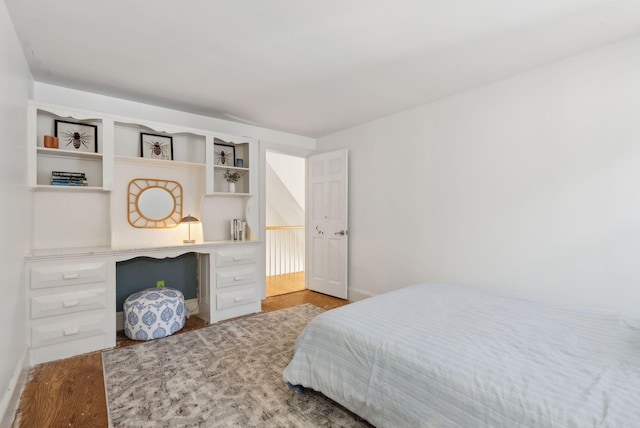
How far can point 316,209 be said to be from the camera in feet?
15.2

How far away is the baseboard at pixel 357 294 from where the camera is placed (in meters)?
4.03

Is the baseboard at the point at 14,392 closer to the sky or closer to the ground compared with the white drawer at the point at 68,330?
closer to the ground

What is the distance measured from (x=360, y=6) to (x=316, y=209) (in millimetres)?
3049

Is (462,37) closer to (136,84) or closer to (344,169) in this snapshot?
(344,169)

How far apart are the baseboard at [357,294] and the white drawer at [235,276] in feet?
4.50

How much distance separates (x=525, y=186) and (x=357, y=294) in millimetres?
2349

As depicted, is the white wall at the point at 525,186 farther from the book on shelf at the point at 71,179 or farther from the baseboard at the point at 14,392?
the baseboard at the point at 14,392

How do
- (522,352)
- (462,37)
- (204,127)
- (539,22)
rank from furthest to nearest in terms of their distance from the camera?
(204,127) < (462,37) < (539,22) < (522,352)

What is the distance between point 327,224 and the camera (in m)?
4.45

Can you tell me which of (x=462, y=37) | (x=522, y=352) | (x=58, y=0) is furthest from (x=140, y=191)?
(x=522, y=352)

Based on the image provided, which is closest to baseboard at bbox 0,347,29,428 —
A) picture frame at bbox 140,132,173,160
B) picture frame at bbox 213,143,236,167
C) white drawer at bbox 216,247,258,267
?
white drawer at bbox 216,247,258,267

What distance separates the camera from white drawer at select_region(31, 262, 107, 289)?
96.0 inches

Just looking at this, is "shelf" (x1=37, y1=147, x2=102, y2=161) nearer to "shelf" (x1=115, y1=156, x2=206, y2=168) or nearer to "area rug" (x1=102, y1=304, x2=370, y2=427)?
"shelf" (x1=115, y1=156, x2=206, y2=168)

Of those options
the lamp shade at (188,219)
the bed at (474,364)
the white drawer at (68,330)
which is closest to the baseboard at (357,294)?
the bed at (474,364)
